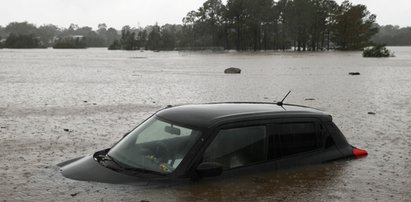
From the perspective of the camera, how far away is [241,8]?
123625 millimetres

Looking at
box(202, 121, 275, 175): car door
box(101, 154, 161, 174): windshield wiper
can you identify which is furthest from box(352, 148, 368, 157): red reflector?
box(101, 154, 161, 174): windshield wiper

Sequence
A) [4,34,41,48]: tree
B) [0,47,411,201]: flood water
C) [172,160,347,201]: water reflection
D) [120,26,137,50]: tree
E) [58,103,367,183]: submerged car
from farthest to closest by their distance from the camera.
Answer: [4,34,41,48]: tree
[120,26,137,50]: tree
[0,47,411,201]: flood water
[172,160,347,201]: water reflection
[58,103,367,183]: submerged car

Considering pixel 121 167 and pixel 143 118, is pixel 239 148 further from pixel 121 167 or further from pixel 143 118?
pixel 143 118

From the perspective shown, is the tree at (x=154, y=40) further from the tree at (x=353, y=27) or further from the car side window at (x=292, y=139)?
the car side window at (x=292, y=139)

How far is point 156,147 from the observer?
19.8 ft

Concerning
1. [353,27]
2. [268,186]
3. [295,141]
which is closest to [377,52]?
[353,27]

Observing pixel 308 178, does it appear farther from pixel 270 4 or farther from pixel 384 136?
pixel 270 4

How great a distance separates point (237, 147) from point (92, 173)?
185 centimetres

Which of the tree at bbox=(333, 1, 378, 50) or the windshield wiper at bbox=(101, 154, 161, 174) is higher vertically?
the tree at bbox=(333, 1, 378, 50)

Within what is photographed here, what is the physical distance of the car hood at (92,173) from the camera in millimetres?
5922

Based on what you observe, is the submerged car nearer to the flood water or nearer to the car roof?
the car roof

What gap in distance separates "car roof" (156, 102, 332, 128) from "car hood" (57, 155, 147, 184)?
0.92 m

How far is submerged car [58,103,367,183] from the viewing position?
230 inches

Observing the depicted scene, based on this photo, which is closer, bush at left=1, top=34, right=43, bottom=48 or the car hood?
the car hood
